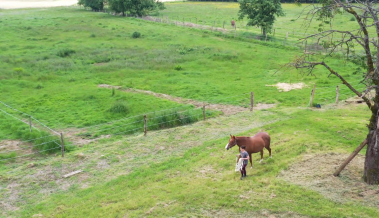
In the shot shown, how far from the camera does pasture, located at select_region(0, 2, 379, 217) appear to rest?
11617 mm

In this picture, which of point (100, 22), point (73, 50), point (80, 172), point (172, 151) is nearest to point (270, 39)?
point (73, 50)

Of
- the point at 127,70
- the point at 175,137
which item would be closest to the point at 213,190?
the point at 175,137

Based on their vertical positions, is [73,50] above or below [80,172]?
above

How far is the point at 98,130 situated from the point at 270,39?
3218cm

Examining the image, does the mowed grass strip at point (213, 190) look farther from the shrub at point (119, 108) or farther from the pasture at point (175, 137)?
the shrub at point (119, 108)

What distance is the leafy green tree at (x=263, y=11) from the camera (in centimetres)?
4426

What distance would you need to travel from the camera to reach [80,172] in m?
14.7

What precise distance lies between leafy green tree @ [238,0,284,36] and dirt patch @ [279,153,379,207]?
33599mm

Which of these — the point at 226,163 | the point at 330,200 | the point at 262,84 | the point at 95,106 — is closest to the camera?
the point at 330,200

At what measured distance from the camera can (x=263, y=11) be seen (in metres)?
45.3

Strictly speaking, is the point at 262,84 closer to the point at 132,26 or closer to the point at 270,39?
the point at 270,39

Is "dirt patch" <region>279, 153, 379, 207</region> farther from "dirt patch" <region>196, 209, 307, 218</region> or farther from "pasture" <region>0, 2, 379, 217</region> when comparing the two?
A: "dirt patch" <region>196, 209, 307, 218</region>

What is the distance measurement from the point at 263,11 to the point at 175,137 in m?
32.4

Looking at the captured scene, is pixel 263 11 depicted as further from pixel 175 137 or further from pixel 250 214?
pixel 250 214
